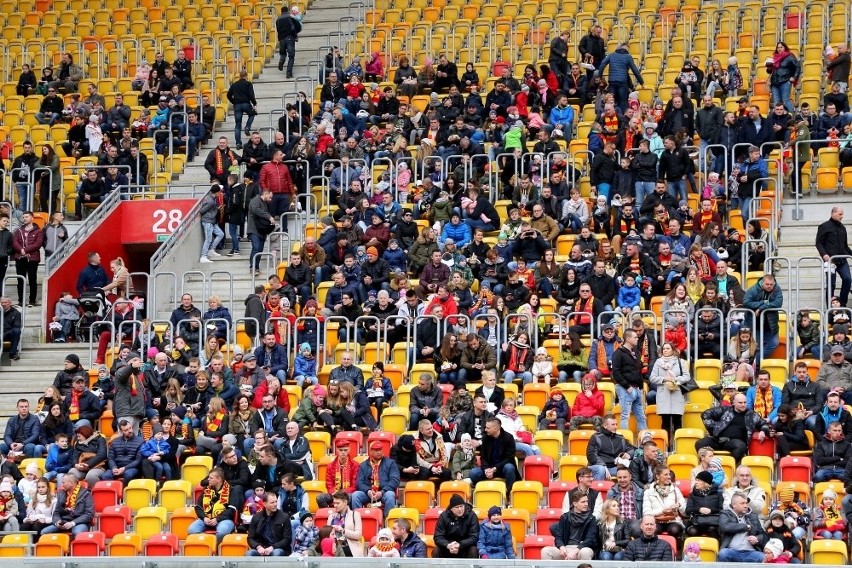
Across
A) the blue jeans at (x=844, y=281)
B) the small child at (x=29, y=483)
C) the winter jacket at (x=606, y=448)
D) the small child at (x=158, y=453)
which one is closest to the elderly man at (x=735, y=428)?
the winter jacket at (x=606, y=448)

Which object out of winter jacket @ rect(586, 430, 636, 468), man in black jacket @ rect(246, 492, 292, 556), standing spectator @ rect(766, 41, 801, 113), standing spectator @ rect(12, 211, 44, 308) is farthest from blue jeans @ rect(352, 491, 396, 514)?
standing spectator @ rect(766, 41, 801, 113)

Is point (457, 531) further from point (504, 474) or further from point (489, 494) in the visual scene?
point (504, 474)

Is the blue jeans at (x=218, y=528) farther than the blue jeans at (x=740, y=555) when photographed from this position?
Yes

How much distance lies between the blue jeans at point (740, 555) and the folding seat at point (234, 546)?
497 cm

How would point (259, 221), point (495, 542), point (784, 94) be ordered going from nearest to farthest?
point (495, 542) → point (259, 221) → point (784, 94)

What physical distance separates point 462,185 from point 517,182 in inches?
31.5

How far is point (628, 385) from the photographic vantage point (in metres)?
22.7

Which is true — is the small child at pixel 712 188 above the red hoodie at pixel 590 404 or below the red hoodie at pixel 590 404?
above

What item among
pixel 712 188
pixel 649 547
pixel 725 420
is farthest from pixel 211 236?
pixel 649 547

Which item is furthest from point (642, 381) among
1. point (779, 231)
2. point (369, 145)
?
point (369, 145)

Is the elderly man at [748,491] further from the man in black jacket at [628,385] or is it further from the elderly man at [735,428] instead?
the man in black jacket at [628,385]

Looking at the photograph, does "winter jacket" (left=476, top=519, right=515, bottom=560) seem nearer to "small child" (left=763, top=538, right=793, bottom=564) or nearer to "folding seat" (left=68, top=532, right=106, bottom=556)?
"small child" (left=763, top=538, right=793, bottom=564)

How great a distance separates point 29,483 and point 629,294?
7670 mm

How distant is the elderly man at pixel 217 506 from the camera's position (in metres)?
21.5
